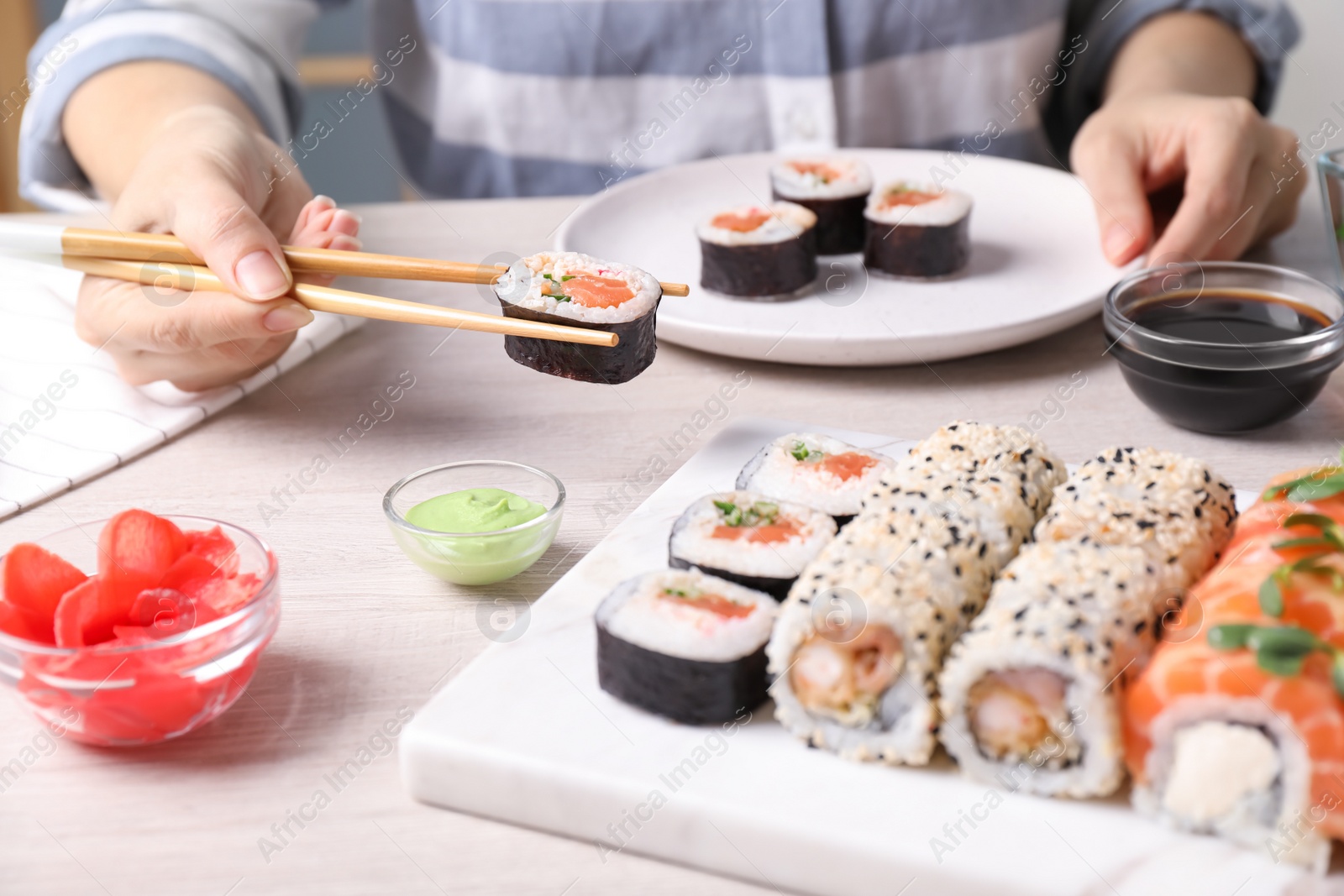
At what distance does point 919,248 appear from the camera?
2270 mm

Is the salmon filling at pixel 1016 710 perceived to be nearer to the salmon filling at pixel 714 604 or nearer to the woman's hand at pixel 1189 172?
the salmon filling at pixel 714 604

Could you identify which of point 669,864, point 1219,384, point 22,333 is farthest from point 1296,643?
point 22,333

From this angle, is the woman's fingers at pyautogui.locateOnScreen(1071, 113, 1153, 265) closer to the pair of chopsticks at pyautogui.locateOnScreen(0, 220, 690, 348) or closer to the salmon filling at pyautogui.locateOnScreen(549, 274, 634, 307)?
the pair of chopsticks at pyautogui.locateOnScreen(0, 220, 690, 348)

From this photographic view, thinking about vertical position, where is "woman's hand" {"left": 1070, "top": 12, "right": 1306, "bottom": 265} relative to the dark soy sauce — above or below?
above

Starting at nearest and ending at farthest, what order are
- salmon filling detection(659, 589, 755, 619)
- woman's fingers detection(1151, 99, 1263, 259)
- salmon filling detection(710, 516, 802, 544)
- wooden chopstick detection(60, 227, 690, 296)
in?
salmon filling detection(659, 589, 755, 619) → salmon filling detection(710, 516, 802, 544) → wooden chopstick detection(60, 227, 690, 296) → woman's fingers detection(1151, 99, 1263, 259)

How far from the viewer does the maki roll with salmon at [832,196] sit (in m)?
2.40

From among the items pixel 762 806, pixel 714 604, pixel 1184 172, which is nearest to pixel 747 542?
pixel 714 604

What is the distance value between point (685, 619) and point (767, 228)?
1.17m

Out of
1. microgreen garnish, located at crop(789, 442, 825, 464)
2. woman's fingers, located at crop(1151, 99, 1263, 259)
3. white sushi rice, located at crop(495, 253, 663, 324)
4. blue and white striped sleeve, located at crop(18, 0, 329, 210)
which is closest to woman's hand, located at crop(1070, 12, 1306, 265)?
woman's fingers, located at crop(1151, 99, 1263, 259)

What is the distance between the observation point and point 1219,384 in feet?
5.89

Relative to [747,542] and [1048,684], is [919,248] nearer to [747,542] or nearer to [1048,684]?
[747,542]

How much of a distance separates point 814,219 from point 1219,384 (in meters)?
0.82

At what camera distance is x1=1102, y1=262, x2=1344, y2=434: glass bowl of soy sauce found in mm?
1779

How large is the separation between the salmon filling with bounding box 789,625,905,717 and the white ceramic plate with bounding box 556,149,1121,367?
889 mm
